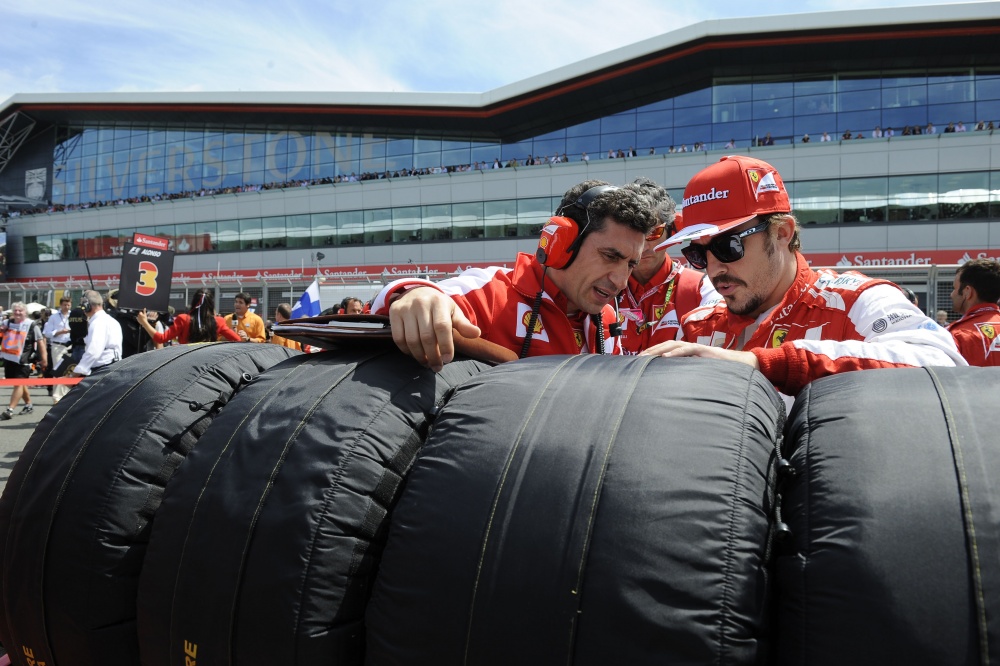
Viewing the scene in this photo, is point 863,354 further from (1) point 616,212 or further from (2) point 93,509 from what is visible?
(2) point 93,509

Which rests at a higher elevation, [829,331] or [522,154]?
[522,154]

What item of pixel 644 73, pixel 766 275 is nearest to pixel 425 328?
pixel 766 275

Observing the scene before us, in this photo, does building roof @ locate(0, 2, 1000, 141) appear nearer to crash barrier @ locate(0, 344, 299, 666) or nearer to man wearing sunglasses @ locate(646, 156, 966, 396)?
man wearing sunglasses @ locate(646, 156, 966, 396)

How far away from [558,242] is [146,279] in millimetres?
8749

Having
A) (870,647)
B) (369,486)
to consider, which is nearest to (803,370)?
(870,647)

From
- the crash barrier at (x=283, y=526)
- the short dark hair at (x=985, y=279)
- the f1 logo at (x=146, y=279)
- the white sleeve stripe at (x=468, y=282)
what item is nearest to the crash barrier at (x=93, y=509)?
the crash barrier at (x=283, y=526)

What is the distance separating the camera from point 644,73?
32.0m

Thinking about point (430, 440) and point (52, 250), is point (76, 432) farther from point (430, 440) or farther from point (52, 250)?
point (52, 250)

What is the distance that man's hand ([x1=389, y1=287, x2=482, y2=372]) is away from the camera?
5.12 feet

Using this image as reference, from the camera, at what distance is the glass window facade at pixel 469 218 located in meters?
26.1

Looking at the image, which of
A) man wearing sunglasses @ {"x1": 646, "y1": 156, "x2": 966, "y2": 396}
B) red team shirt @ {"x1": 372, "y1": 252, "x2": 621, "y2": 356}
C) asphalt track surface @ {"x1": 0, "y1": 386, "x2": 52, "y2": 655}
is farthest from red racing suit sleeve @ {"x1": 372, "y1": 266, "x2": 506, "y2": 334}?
asphalt track surface @ {"x1": 0, "y1": 386, "x2": 52, "y2": 655}

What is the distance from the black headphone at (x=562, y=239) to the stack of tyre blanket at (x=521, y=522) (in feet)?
2.47

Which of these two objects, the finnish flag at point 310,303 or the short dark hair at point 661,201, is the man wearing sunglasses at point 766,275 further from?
the finnish flag at point 310,303

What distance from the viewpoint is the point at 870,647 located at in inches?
37.9
